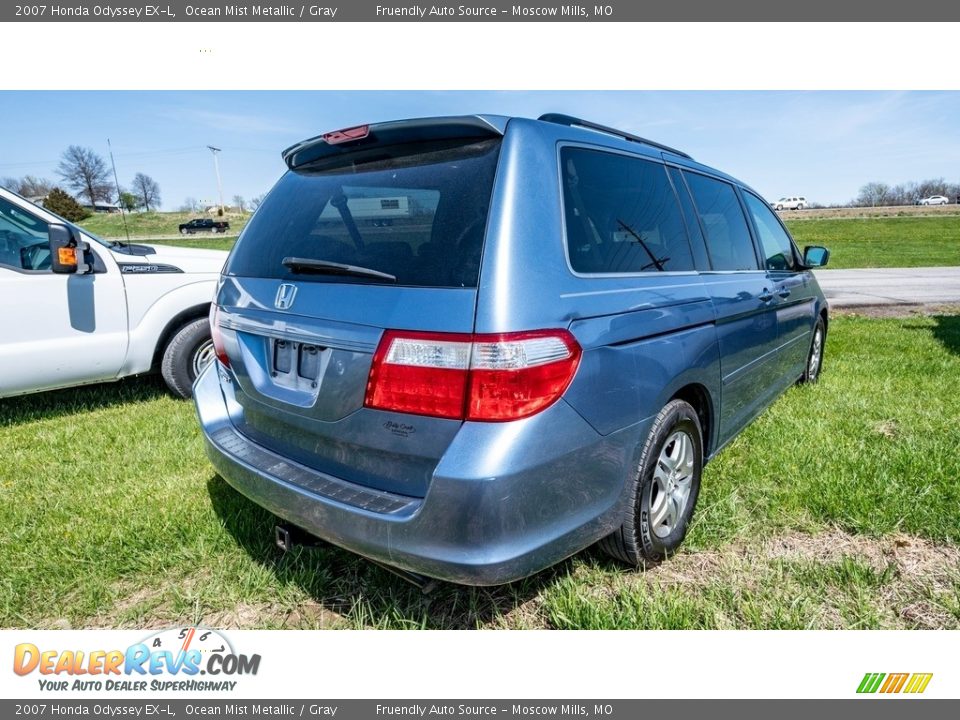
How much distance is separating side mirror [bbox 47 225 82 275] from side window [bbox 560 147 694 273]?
3.72m

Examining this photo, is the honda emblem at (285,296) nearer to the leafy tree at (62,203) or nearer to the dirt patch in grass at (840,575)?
the dirt patch in grass at (840,575)

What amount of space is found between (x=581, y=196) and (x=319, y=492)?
145 centimetres

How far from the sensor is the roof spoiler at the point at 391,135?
6.54 ft

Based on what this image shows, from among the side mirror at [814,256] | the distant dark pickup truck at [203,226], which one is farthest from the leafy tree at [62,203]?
the distant dark pickup truck at [203,226]

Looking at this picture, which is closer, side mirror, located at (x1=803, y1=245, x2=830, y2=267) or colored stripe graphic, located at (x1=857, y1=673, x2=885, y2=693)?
colored stripe graphic, located at (x1=857, y1=673, x2=885, y2=693)

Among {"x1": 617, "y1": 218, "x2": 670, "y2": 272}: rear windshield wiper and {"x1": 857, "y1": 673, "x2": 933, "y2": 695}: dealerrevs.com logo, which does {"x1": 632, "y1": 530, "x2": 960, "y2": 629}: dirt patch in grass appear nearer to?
{"x1": 857, "y1": 673, "x2": 933, "y2": 695}: dealerrevs.com logo

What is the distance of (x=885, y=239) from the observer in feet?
110

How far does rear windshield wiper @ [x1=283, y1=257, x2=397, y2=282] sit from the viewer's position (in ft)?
6.26

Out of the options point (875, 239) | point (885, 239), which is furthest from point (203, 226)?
point (885, 239)

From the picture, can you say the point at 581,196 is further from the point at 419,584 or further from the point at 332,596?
the point at 332,596

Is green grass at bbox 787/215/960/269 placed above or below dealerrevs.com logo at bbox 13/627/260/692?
above

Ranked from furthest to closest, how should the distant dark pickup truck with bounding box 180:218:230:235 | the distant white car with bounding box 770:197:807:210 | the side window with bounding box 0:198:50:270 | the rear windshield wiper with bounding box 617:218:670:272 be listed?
the distant white car with bounding box 770:197:807:210, the distant dark pickup truck with bounding box 180:218:230:235, the side window with bounding box 0:198:50:270, the rear windshield wiper with bounding box 617:218:670:272

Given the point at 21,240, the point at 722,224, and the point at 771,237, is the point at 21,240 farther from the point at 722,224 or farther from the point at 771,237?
the point at 771,237

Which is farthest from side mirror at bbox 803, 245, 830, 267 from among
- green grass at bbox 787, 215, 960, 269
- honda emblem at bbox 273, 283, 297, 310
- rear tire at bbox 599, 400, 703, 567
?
green grass at bbox 787, 215, 960, 269
